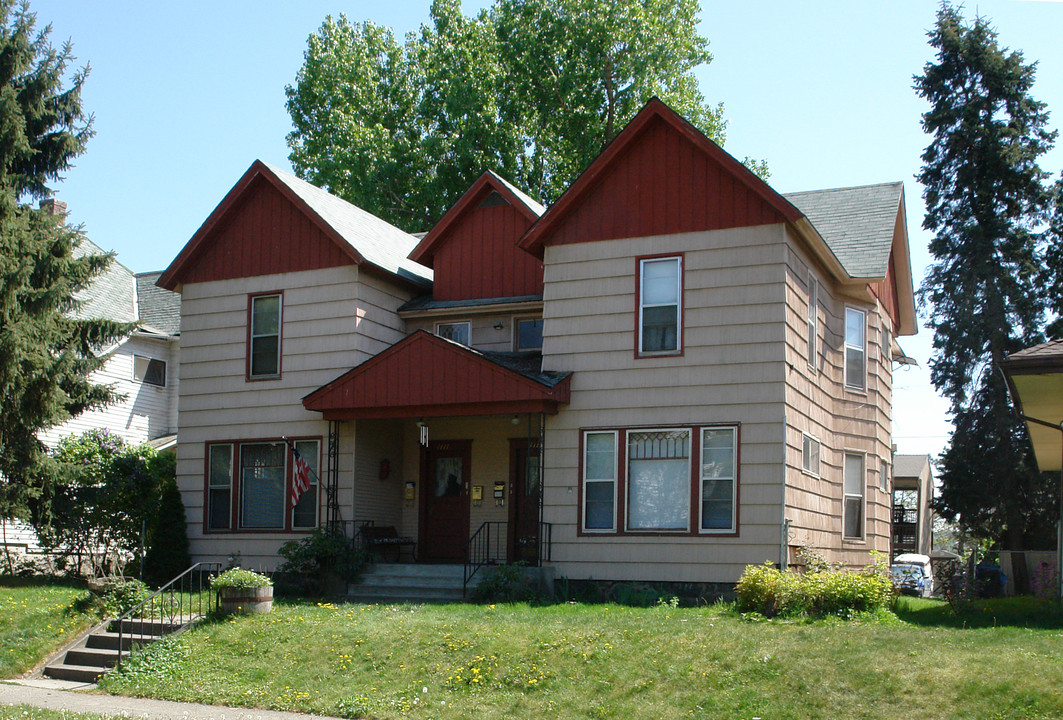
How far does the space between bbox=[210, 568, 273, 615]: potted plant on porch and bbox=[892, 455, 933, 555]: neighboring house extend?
100 feet

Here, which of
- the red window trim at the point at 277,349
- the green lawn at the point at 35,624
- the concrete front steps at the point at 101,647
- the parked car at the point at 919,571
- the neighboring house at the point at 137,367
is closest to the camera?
the concrete front steps at the point at 101,647

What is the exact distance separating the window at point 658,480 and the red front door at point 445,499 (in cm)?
438

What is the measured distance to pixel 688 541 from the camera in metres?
17.6

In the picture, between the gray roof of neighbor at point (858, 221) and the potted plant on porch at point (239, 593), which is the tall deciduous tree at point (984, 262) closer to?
the gray roof of neighbor at point (858, 221)

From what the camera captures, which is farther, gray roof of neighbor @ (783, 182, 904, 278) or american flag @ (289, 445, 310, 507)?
gray roof of neighbor @ (783, 182, 904, 278)

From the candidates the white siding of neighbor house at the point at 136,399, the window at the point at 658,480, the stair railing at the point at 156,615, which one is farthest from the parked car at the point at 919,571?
the white siding of neighbor house at the point at 136,399

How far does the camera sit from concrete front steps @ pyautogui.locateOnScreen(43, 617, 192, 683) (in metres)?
14.1

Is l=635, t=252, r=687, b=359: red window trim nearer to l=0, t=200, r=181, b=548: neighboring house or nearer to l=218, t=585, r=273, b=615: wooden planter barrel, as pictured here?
l=218, t=585, r=273, b=615: wooden planter barrel

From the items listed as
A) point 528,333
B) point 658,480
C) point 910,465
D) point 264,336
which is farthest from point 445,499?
point 910,465

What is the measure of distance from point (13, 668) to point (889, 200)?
60.3 feet

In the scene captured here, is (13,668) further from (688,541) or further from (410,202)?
(410,202)

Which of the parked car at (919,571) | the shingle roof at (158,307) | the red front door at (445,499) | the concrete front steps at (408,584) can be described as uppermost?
the shingle roof at (158,307)

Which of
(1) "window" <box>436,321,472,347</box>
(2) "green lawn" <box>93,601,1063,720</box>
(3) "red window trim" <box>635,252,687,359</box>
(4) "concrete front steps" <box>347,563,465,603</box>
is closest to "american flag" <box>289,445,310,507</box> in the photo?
(4) "concrete front steps" <box>347,563,465,603</box>

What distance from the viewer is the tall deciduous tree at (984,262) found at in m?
33.4
